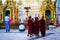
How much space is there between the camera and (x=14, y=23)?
28062mm

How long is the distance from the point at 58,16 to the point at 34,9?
2.47 meters

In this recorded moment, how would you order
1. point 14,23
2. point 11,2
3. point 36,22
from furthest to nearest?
point 11,2 < point 14,23 < point 36,22

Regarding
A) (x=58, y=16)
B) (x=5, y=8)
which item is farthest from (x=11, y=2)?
(x=58, y=16)

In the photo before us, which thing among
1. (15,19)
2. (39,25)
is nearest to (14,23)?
(15,19)

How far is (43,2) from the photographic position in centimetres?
2955

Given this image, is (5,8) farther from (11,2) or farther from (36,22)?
(36,22)

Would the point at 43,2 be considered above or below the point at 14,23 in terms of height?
above

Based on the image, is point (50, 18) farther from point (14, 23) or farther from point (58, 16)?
point (14, 23)

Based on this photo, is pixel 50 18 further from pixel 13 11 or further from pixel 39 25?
pixel 39 25

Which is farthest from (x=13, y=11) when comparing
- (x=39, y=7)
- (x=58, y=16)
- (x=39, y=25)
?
(x=39, y=25)

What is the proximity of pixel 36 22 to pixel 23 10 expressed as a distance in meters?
11.6

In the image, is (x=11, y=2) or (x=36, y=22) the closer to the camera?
(x=36, y=22)

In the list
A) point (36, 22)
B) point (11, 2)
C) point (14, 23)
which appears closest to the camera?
point (36, 22)

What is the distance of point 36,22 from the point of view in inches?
720
